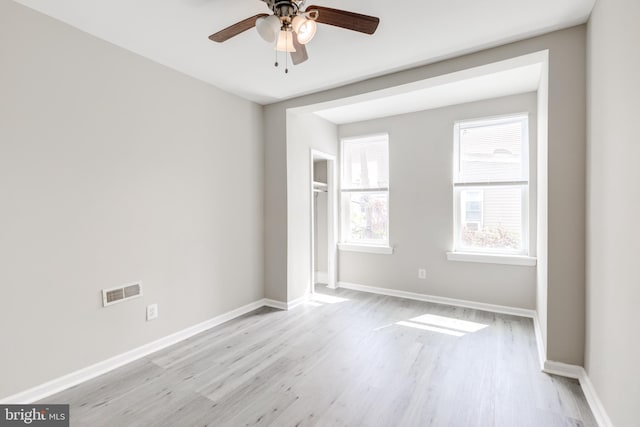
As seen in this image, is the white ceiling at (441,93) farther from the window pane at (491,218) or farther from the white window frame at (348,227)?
the window pane at (491,218)

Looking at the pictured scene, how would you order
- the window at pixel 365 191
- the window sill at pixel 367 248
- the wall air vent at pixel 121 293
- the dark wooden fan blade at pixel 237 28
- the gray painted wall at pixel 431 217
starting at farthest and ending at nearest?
the window at pixel 365 191
the window sill at pixel 367 248
the gray painted wall at pixel 431 217
the wall air vent at pixel 121 293
the dark wooden fan blade at pixel 237 28

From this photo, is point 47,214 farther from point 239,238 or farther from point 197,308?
point 239,238

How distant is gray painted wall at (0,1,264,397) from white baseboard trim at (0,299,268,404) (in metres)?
0.05

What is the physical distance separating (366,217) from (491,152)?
1.93 metres

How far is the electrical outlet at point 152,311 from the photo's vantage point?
8.95 ft

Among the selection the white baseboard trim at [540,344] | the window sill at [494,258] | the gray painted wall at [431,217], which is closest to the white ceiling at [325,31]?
the gray painted wall at [431,217]

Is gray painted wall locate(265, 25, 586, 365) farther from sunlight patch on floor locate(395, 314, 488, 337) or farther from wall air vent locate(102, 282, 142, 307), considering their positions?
wall air vent locate(102, 282, 142, 307)

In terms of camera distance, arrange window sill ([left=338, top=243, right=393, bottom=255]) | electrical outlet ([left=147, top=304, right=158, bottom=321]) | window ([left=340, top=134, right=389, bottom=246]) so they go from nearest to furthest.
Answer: electrical outlet ([left=147, top=304, right=158, bottom=321]) < window sill ([left=338, top=243, right=393, bottom=255]) < window ([left=340, top=134, right=389, bottom=246])

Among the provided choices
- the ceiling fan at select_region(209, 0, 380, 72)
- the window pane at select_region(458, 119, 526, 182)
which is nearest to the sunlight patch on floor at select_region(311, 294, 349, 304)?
the window pane at select_region(458, 119, 526, 182)

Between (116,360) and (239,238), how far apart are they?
5.47ft

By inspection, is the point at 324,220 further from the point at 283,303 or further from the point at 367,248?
the point at 283,303

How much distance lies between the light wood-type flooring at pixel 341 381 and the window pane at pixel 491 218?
3.21 ft

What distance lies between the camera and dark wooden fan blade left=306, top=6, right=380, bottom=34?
5.46 feet

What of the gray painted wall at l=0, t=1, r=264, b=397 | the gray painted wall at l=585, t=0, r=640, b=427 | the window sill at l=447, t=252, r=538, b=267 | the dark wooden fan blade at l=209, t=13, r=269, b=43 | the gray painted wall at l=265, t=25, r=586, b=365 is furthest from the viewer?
the window sill at l=447, t=252, r=538, b=267
